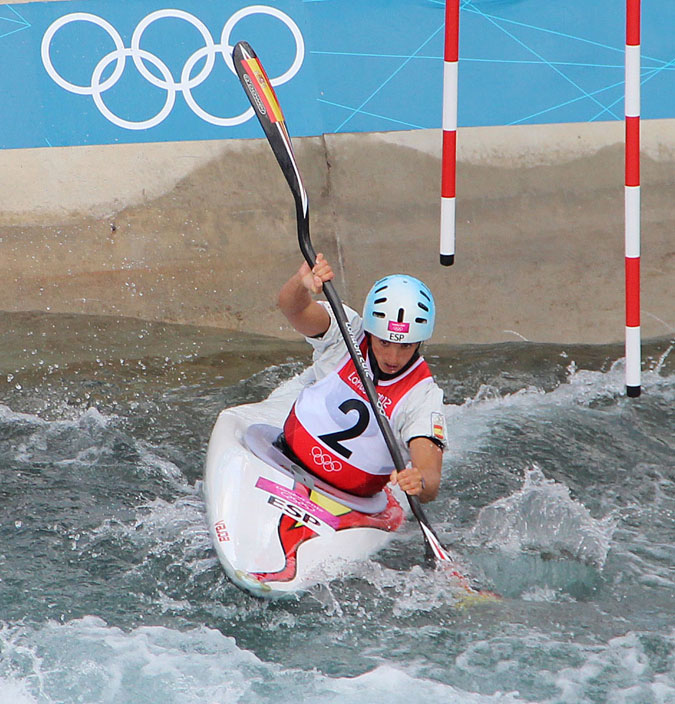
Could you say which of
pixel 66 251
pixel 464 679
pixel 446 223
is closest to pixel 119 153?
pixel 66 251

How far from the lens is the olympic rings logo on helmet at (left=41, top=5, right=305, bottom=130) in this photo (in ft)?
20.3

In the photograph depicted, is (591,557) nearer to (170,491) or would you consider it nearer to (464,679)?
(464,679)

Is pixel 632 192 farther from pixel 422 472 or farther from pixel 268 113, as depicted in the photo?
pixel 422 472

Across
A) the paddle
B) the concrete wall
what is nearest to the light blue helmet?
the paddle

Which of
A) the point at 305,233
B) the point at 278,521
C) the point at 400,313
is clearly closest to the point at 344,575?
the point at 278,521

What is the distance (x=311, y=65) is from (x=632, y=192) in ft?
8.63

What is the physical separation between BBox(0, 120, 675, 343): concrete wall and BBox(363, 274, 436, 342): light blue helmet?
2.74m

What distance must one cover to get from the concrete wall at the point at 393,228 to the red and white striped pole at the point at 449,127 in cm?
153

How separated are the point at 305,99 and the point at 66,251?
6.13 ft

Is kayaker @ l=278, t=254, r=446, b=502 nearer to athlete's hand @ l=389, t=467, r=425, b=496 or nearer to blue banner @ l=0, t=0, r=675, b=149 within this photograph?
athlete's hand @ l=389, t=467, r=425, b=496

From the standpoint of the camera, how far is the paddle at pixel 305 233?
3.56 metres

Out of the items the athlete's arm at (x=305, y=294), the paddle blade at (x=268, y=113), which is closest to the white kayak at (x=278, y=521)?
the athlete's arm at (x=305, y=294)

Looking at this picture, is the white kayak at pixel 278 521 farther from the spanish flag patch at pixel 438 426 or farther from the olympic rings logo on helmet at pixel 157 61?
the olympic rings logo on helmet at pixel 157 61

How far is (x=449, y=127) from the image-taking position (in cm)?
479
